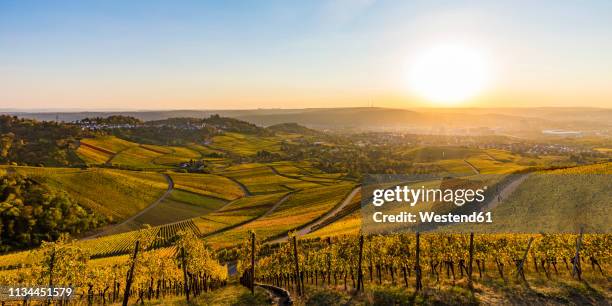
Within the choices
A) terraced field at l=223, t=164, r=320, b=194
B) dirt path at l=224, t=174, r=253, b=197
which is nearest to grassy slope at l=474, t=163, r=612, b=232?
terraced field at l=223, t=164, r=320, b=194

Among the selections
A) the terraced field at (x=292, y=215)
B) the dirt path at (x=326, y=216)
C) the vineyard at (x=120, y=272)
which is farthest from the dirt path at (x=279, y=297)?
the dirt path at (x=326, y=216)

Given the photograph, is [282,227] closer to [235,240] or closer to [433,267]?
[235,240]

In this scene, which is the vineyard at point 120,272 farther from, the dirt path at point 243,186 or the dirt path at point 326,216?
the dirt path at point 243,186

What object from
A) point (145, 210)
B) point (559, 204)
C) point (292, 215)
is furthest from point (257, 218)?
point (559, 204)

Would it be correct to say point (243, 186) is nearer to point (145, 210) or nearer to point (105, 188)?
point (145, 210)

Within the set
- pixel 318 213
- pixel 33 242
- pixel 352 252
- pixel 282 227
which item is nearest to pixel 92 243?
pixel 33 242

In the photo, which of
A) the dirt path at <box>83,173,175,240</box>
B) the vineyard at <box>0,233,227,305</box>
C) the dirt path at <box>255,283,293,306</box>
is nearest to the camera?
the vineyard at <box>0,233,227,305</box>

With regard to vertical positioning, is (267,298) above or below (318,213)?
above

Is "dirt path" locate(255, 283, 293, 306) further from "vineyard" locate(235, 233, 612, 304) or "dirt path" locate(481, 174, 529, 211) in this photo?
"dirt path" locate(481, 174, 529, 211)
